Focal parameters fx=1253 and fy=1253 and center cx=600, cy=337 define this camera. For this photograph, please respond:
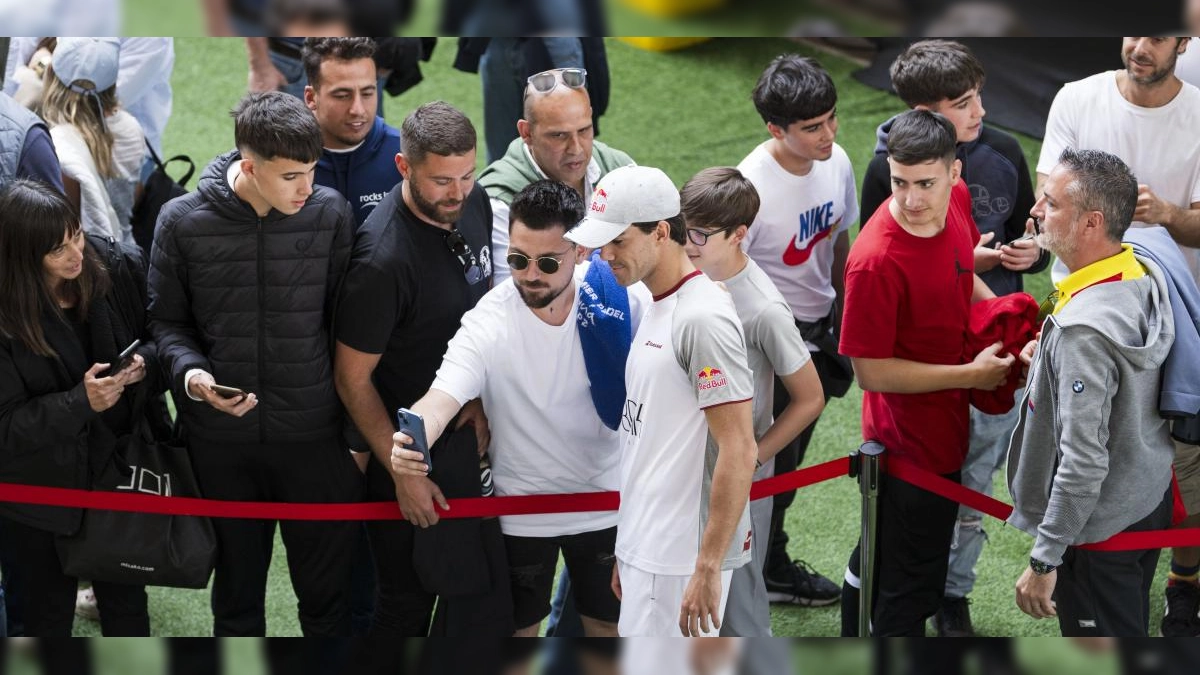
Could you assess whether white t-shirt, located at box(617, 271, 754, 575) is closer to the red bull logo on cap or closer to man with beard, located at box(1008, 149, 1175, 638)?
the red bull logo on cap

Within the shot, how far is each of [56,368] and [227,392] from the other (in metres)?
0.52

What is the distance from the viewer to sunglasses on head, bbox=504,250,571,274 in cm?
316

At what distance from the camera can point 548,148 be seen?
3672 mm

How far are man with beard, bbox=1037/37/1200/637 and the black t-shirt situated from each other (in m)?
1.81

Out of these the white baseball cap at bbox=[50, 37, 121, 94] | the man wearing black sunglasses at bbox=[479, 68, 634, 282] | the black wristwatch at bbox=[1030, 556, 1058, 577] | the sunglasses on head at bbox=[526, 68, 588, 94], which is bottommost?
the black wristwatch at bbox=[1030, 556, 1058, 577]

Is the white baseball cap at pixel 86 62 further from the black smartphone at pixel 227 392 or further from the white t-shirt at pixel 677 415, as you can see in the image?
the white t-shirt at pixel 677 415

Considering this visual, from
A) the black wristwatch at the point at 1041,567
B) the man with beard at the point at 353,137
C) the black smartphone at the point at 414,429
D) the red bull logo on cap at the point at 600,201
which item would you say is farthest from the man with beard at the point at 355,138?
the black wristwatch at the point at 1041,567

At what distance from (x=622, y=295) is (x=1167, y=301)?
1.37 metres

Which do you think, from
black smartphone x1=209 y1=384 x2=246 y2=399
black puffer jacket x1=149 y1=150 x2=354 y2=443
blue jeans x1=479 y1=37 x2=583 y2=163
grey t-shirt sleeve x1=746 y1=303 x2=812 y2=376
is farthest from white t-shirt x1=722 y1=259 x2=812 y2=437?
blue jeans x1=479 y1=37 x2=583 y2=163

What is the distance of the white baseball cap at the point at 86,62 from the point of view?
157 inches

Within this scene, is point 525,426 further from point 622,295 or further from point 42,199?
point 42,199

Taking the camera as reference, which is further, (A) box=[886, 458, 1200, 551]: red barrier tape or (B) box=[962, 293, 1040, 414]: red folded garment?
(B) box=[962, 293, 1040, 414]: red folded garment

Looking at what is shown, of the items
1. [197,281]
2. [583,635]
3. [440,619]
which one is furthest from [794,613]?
[197,281]

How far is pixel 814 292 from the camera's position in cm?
406
